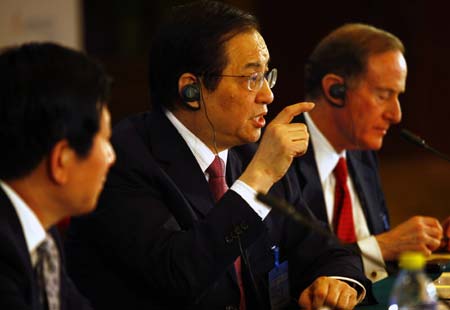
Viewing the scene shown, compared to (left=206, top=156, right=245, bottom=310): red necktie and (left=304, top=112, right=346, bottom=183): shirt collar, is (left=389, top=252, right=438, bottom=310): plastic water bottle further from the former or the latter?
(left=304, top=112, right=346, bottom=183): shirt collar

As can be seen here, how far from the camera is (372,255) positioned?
263 centimetres

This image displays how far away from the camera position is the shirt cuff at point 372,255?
2.64 metres

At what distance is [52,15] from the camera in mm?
5629

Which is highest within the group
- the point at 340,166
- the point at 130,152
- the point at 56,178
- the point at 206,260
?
the point at 56,178

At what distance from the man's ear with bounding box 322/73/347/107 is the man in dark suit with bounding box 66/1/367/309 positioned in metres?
0.74

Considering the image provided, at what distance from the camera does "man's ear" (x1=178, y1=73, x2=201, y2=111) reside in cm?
216

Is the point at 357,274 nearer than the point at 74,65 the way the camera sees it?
No

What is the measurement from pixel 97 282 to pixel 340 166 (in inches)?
47.1

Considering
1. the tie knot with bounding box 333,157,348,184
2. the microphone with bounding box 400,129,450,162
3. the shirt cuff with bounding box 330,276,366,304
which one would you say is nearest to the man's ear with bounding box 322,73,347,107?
the tie knot with bounding box 333,157,348,184

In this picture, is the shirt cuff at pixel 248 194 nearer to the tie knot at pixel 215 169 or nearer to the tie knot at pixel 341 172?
the tie knot at pixel 215 169

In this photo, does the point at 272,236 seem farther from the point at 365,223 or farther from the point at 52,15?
the point at 52,15

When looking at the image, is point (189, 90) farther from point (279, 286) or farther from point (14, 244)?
point (14, 244)

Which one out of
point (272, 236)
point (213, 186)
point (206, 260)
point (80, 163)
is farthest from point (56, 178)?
point (272, 236)

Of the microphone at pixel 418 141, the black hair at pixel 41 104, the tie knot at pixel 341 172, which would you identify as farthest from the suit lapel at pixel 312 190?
the black hair at pixel 41 104
